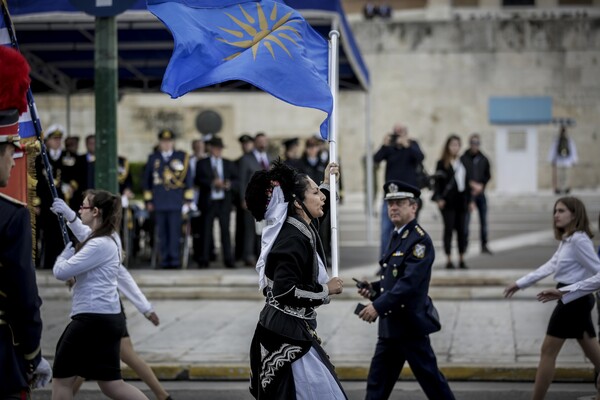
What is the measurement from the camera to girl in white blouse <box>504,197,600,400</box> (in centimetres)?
822

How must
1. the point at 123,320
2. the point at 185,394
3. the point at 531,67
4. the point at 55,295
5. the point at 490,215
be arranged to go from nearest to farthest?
1. the point at 123,320
2. the point at 185,394
3. the point at 55,295
4. the point at 490,215
5. the point at 531,67

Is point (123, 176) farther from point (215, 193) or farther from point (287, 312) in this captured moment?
point (287, 312)

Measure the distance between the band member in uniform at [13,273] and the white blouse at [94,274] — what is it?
6.01 ft

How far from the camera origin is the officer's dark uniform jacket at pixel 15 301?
17.9 feet

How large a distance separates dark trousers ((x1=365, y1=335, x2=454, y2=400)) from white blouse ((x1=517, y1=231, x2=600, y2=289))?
1082 millimetres

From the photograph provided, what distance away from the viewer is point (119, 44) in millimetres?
16906

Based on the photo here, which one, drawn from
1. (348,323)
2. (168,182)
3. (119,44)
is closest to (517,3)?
(119,44)

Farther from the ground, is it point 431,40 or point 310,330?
point 431,40

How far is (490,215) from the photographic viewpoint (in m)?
27.1

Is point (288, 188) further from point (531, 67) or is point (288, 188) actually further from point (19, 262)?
point (531, 67)

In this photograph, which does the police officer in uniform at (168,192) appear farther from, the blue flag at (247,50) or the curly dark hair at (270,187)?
the curly dark hair at (270,187)

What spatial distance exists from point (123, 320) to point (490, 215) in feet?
66.4

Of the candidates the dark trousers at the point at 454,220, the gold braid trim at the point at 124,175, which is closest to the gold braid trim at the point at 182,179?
the gold braid trim at the point at 124,175

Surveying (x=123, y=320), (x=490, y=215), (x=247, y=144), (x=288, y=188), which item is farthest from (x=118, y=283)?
(x=490, y=215)
